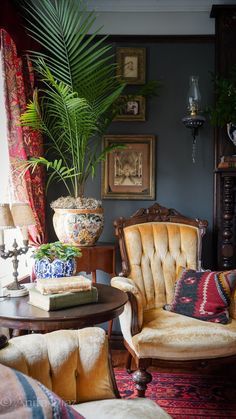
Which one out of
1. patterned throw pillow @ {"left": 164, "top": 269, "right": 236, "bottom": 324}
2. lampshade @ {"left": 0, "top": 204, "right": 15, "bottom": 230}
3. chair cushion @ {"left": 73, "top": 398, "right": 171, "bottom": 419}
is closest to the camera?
chair cushion @ {"left": 73, "top": 398, "right": 171, "bottom": 419}

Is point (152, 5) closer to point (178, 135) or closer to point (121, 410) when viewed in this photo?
point (178, 135)

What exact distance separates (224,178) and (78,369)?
2.01 metres

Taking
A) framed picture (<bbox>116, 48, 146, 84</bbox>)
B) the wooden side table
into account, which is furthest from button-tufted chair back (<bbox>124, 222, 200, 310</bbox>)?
framed picture (<bbox>116, 48, 146, 84</bbox>)

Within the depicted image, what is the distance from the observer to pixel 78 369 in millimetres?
1385

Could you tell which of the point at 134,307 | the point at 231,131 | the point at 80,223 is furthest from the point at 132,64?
the point at 134,307

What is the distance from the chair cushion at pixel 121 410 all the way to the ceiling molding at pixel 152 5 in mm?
2911

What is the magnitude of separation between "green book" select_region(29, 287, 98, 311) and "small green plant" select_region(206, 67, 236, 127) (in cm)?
174

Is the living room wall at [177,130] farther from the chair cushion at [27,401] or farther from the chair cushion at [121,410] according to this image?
the chair cushion at [27,401]

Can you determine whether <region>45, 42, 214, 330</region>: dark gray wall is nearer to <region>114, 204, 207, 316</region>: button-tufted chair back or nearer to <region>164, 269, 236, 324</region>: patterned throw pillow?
<region>114, 204, 207, 316</region>: button-tufted chair back

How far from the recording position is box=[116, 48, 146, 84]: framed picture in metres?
3.17

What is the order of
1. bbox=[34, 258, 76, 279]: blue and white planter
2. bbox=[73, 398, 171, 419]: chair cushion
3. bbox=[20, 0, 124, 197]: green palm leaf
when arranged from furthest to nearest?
1. bbox=[20, 0, 124, 197]: green palm leaf
2. bbox=[34, 258, 76, 279]: blue and white planter
3. bbox=[73, 398, 171, 419]: chair cushion

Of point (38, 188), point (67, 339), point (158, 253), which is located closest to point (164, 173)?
point (158, 253)

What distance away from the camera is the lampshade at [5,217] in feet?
5.79

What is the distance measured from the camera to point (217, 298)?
2338mm
